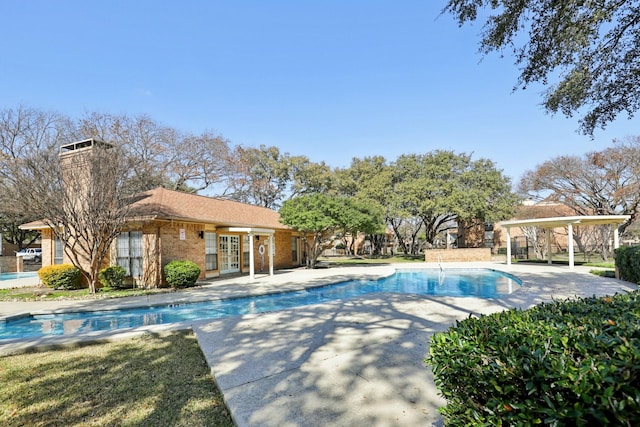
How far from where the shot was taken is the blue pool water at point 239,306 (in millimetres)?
8258

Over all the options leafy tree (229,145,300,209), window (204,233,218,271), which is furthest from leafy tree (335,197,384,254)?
leafy tree (229,145,300,209)

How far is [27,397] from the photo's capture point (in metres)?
3.92

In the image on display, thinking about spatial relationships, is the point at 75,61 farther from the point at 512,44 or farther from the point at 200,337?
the point at 512,44

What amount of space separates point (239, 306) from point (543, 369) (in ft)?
32.6

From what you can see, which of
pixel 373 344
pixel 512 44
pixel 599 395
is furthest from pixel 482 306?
pixel 599 395

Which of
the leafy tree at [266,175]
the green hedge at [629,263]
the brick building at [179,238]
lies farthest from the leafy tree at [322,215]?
the leafy tree at [266,175]

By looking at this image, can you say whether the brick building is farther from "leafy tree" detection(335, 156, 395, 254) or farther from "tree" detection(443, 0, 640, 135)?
"leafy tree" detection(335, 156, 395, 254)

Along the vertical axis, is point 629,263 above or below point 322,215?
below

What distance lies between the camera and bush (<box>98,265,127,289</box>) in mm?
12680

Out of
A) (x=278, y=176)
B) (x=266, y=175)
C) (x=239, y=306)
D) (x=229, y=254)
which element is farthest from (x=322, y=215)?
(x=266, y=175)

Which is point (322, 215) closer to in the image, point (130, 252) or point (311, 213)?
point (311, 213)

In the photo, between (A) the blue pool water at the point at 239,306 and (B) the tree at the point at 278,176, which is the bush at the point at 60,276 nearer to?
(A) the blue pool water at the point at 239,306

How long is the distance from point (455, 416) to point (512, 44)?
277 inches

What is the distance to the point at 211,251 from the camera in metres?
16.3
